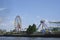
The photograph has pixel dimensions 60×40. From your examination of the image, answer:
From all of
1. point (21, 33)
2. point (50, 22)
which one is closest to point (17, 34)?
point (21, 33)

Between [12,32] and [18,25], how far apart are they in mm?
12154

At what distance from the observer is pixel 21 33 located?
373ft

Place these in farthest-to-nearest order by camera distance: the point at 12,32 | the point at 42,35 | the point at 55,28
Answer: the point at 12,32, the point at 55,28, the point at 42,35

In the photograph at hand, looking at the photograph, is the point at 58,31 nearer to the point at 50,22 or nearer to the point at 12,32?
the point at 50,22

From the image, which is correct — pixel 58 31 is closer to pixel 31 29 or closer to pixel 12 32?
pixel 31 29

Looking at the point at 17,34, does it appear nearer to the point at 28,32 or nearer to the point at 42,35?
the point at 28,32

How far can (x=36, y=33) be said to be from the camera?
355ft

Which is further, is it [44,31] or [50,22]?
[50,22]

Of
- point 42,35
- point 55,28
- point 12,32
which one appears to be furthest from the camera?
point 12,32

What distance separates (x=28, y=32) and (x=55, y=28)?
13.4 meters

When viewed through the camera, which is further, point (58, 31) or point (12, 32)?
point (12, 32)

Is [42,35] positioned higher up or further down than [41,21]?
further down

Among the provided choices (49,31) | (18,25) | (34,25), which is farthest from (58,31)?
(18,25)

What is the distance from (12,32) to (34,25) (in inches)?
643
